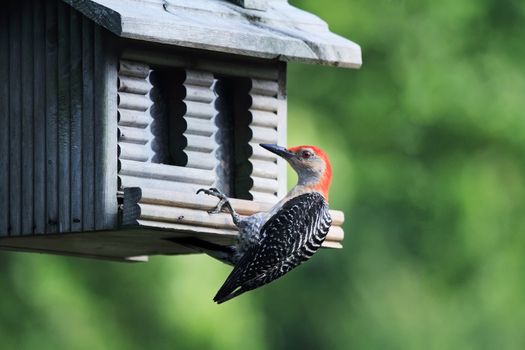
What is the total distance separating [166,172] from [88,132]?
1.14 ft

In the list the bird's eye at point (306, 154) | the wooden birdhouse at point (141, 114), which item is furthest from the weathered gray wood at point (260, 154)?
the bird's eye at point (306, 154)

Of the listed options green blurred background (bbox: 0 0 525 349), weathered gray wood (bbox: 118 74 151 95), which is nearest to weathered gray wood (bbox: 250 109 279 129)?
weathered gray wood (bbox: 118 74 151 95)

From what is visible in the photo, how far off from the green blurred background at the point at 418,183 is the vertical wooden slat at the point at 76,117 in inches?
192

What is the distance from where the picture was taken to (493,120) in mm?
13852

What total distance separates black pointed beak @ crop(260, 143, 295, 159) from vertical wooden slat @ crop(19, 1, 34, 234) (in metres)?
0.96

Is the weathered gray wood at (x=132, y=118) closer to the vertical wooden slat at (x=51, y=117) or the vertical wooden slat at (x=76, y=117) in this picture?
the vertical wooden slat at (x=76, y=117)

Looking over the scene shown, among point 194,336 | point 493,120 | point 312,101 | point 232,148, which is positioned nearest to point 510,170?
point 493,120

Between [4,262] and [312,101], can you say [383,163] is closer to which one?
[312,101]

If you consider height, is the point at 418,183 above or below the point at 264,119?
below

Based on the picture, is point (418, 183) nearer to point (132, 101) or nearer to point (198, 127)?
point (198, 127)

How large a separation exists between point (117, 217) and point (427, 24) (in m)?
6.48

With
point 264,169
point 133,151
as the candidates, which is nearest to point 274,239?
point 264,169

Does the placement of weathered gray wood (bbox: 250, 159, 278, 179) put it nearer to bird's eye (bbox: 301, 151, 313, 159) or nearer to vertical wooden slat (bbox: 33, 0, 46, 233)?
bird's eye (bbox: 301, 151, 313, 159)

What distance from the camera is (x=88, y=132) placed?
8.26m
